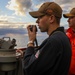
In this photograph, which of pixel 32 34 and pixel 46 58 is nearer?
pixel 46 58

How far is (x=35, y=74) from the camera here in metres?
1.27

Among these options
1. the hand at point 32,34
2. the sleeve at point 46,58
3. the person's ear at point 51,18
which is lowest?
the sleeve at point 46,58

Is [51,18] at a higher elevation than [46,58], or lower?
higher

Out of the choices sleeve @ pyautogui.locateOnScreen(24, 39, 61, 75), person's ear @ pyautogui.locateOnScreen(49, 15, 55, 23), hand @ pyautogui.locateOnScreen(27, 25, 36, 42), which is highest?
person's ear @ pyautogui.locateOnScreen(49, 15, 55, 23)

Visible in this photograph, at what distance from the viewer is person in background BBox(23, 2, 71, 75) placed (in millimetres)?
1232

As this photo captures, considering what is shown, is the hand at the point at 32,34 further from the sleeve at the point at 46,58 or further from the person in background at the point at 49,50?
the sleeve at the point at 46,58

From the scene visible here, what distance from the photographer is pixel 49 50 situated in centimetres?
122

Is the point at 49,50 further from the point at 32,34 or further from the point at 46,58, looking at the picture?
the point at 32,34

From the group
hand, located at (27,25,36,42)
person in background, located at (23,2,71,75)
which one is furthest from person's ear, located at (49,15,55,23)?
hand, located at (27,25,36,42)

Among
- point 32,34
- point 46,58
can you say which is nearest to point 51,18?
point 32,34

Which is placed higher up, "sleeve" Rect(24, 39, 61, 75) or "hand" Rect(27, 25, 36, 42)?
"hand" Rect(27, 25, 36, 42)

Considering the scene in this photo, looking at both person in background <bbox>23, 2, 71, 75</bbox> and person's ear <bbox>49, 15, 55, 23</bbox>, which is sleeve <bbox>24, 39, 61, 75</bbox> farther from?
person's ear <bbox>49, 15, 55, 23</bbox>

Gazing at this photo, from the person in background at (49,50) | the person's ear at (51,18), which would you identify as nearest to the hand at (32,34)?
the person in background at (49,50)

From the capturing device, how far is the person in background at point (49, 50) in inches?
48.5
